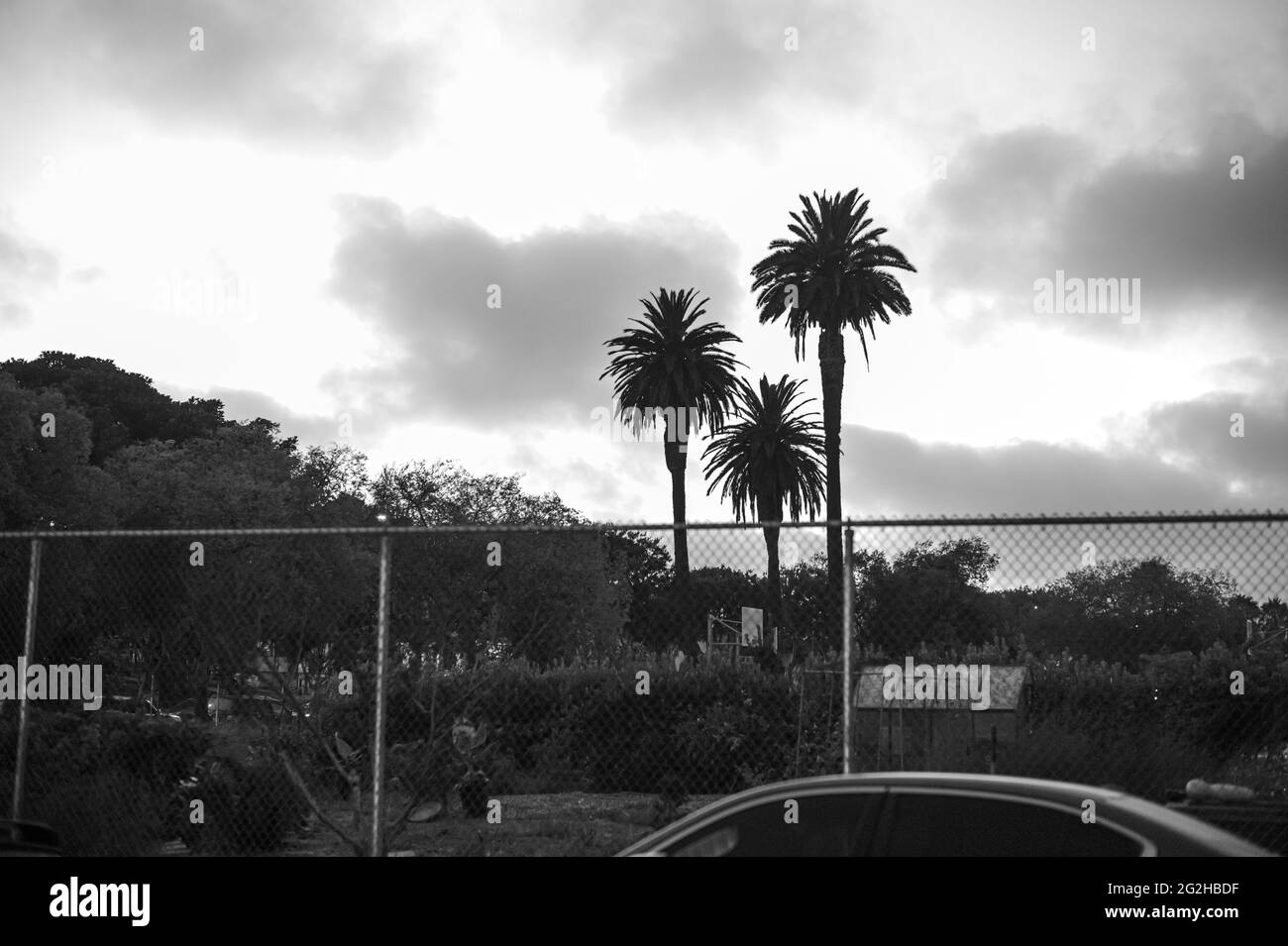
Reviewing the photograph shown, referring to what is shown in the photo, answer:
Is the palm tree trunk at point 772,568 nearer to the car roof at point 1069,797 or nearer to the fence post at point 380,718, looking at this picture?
the fence post at point 380,718

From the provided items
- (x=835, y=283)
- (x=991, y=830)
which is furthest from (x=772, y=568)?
(x=835, y=283)

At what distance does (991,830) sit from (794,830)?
2.47 feet

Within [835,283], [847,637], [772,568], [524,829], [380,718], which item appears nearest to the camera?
[847,637]

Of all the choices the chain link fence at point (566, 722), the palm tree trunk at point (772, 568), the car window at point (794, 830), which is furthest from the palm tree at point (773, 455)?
the car window at point (794, 830)

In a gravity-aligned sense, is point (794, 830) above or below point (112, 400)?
below

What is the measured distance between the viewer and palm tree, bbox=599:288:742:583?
47531 mm

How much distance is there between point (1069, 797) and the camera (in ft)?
14.8

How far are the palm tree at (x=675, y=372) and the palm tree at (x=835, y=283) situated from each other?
6308 mm

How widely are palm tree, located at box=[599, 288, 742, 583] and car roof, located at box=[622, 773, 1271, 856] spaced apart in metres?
42.1

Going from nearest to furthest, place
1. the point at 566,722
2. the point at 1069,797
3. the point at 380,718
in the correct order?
the point at 1069,797, the point at 380,718, the point at 566,722

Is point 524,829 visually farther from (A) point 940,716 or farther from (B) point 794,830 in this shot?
(B) point 794,830

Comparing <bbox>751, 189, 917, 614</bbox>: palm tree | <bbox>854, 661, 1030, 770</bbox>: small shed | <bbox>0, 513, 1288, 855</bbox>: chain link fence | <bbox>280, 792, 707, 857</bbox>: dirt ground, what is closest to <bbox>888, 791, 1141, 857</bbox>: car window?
<bbox>0, 513, 1288, 855</bbox>: chain link fence
